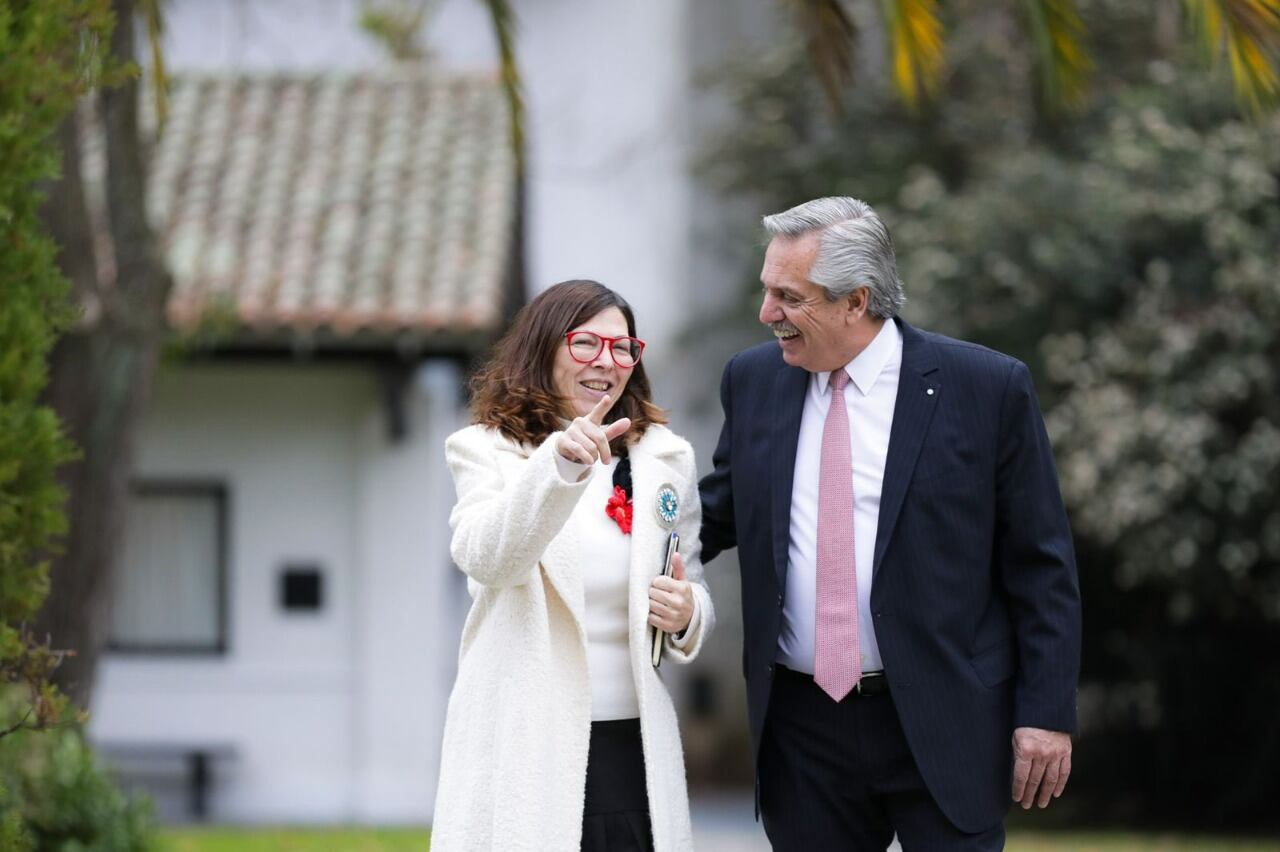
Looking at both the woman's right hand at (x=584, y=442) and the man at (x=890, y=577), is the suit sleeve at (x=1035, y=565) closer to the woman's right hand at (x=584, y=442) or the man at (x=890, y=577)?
the man at (x=890, y=577)

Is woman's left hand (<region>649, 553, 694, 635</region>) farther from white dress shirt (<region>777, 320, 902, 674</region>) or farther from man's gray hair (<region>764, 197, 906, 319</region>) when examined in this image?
man's gray hair (<region>764, 197, 906, 319</region>)

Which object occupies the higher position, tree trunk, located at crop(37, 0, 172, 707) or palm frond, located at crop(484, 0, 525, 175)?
palm frond, located at crop(484, 0, 525, 175)

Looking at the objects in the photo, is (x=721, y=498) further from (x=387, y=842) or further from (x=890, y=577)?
(x=387, y=842)

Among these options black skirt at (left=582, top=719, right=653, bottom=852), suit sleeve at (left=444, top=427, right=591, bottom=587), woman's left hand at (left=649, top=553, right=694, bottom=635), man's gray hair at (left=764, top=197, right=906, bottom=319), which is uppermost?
man's gray hair at (left=764, top=197, right=906, bottom=319)

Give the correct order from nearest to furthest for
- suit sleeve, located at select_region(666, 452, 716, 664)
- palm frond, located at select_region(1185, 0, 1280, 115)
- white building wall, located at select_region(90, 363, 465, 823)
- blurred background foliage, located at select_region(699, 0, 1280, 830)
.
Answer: suit sleeve, located at select_region(666, 452, 716, 664) < palm frond, located at select_region(1185, 0, 1280, 115) < blurred background foliage, located at select_region(699, 0, 1280, 830) < white building wall, located at select_region(90, 363, 465, 823)

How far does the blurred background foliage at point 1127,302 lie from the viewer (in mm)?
10430

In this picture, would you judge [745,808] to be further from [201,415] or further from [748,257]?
[201,415]

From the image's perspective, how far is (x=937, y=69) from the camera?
240 inches

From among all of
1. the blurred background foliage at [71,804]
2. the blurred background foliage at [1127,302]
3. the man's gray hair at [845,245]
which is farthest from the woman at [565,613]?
the blurred background foliage at [1127,302]

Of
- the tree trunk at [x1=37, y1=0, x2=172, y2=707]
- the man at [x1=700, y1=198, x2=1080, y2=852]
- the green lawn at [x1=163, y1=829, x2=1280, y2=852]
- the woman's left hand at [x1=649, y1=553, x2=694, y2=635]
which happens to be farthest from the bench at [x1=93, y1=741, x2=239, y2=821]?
the woman's left hand at [x1=649, y1=553, x2=694, y2=635]

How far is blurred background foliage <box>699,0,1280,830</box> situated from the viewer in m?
10.4

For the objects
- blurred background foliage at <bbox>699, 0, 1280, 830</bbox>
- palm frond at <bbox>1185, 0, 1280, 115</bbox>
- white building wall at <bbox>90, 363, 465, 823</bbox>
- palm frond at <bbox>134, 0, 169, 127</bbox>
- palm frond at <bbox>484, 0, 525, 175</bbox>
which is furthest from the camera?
white building wall at <bbox>90, 363, 465, 823</bbox>

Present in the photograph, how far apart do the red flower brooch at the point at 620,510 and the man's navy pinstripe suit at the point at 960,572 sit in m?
0.33

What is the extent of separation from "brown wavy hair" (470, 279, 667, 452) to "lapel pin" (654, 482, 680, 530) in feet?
0.53
